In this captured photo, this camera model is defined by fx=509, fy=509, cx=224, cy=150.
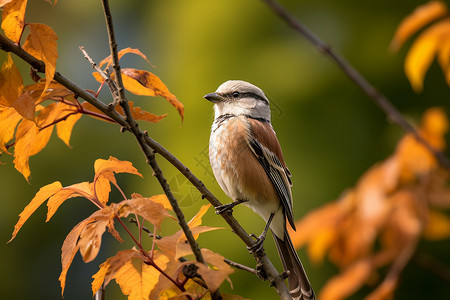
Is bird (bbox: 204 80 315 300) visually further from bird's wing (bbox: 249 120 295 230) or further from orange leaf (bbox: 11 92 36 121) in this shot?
orange leaf (bbox: 11 92 36 121)

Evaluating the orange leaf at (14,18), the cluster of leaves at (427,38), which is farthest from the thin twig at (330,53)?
the orange leaf at (14,18)

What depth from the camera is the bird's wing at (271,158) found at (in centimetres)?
203

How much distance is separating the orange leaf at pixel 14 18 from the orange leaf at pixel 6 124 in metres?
0.17

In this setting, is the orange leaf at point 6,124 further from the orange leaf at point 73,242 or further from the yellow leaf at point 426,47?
the yellow leaf at point 426,47

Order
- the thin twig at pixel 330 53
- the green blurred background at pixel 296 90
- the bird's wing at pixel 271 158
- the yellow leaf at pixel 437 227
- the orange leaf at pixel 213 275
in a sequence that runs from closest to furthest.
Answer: the orange leaf at pixel 213 275, the thin twig at pixel 330 53, the bird's wing at pixel 271 158, the yellow leaf at pixel 437 227, the green blurred background at pixel 296 90

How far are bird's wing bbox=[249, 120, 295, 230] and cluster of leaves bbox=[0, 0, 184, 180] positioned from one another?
0.94 meters

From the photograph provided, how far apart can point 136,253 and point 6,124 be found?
0.38 m

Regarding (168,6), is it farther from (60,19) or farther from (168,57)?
(60,19)

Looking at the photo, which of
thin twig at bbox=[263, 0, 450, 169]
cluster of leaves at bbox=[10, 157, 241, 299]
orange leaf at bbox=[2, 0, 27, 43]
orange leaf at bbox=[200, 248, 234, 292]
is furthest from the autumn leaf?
thin twig at bbox=[263, 0, 450, 169]

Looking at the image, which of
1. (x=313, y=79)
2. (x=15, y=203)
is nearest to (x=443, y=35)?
(x=313, y=79)

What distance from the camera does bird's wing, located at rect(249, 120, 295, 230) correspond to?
2.03 meters

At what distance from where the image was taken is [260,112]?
7.52ft

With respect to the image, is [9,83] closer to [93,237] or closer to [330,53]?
[93,237]

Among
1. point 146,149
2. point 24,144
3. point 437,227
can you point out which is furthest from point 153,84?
point 437,227
